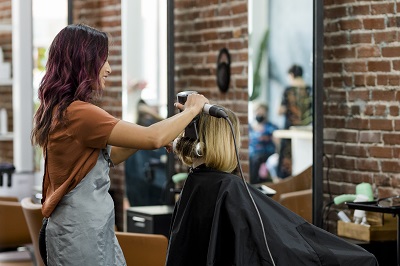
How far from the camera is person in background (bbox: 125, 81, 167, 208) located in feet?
18.8

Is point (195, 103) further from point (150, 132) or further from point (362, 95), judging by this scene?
point (362, 95)

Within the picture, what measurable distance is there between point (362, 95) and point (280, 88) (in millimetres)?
490

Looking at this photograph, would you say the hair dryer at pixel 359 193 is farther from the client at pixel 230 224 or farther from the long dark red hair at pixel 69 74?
the long dark red hair at pixel 69 74

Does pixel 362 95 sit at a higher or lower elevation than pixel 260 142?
higher

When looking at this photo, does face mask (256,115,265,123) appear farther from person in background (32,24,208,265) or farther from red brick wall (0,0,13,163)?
red brick wall (0,0,13,163)

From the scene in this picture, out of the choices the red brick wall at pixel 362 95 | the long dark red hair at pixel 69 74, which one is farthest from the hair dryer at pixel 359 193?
the long dark red hair at pixel 69 74

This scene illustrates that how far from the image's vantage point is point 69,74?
2.50 meters

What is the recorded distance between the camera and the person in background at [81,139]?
8.00ft

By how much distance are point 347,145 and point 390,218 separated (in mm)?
482

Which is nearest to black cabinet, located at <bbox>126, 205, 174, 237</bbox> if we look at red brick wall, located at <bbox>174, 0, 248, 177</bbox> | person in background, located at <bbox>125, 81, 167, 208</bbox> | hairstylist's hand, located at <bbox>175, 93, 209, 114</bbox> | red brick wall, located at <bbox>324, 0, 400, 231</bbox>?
person in background, located at <bbox>125, 81, 167, 208</bbox>

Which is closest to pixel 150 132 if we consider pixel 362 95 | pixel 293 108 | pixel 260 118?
pixel 362 95

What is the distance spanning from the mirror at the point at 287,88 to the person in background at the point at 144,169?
3.39 ft

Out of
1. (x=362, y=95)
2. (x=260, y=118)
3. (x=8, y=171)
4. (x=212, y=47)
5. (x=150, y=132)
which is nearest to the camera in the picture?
(x=150, y=132)

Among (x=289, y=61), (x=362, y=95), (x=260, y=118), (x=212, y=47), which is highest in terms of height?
(x=212, y=47)
